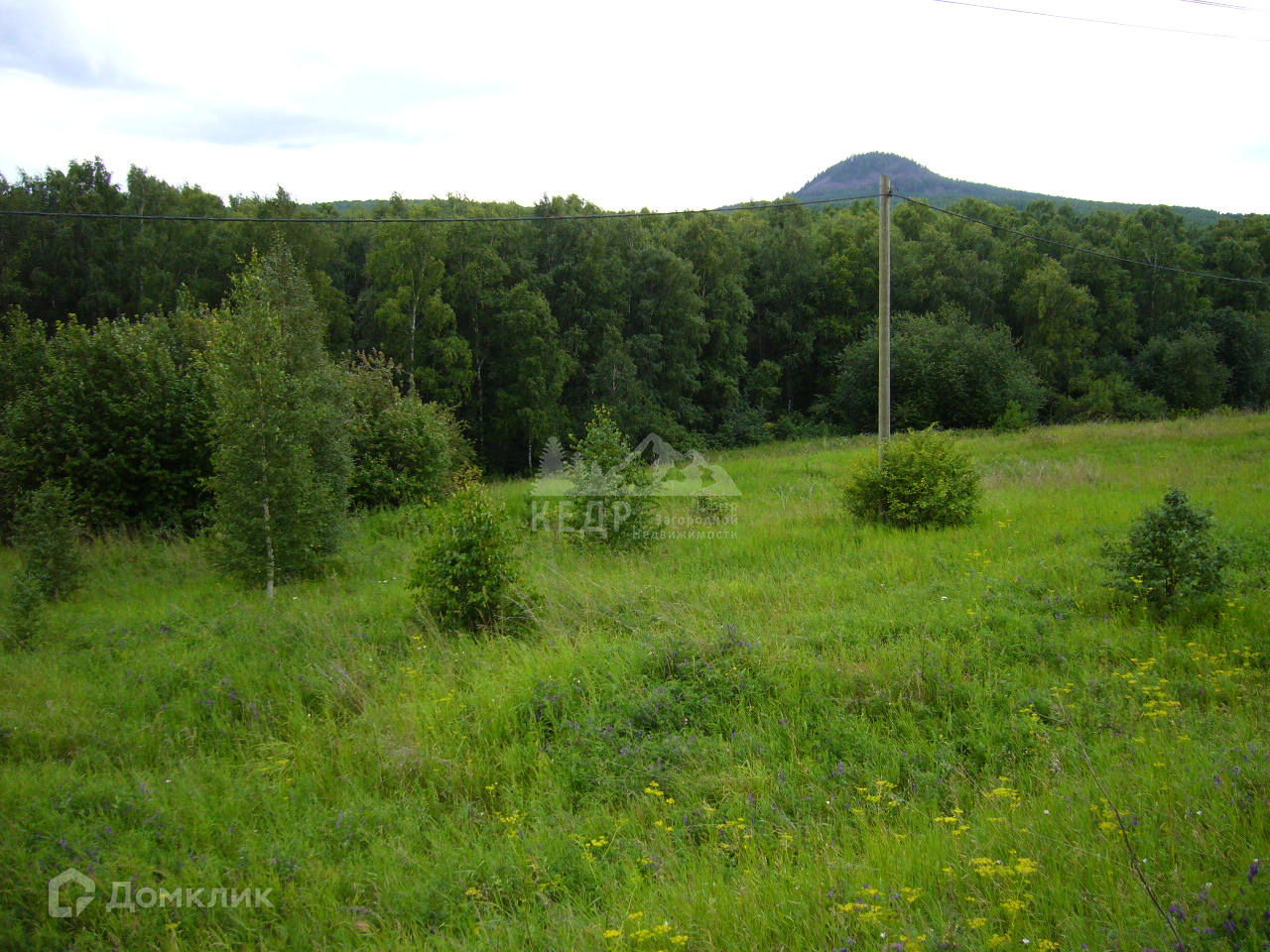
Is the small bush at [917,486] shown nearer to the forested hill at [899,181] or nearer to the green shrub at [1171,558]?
the green shrub at [1171,558]

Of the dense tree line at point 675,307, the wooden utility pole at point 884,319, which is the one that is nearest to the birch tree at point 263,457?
the dense tree line at point 675,307

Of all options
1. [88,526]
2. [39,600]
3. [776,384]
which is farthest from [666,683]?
[776,384]

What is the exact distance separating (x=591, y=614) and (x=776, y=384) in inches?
1746

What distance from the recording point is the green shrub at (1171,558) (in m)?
6.68

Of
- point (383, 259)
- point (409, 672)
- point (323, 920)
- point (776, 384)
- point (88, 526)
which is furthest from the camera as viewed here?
point (776, 384)

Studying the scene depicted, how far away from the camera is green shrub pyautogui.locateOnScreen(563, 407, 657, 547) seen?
11.1m

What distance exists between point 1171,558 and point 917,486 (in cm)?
454

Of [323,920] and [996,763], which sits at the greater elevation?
[996,763]

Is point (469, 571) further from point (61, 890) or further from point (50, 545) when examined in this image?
point (50, 545)

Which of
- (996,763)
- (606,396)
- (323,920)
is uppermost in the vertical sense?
(606,396)

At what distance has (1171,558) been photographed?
679 centimetres

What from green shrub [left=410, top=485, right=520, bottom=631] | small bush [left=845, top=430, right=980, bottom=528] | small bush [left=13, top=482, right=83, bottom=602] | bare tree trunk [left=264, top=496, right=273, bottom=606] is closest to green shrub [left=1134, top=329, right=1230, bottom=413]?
small bush [left=845, top=430, right=980, bottom=528]

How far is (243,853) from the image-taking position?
4141 millimetres

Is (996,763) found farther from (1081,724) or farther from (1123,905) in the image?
(1123,905)
